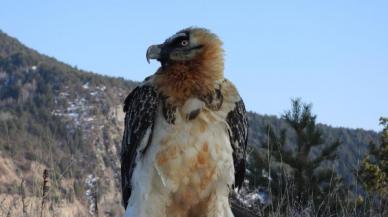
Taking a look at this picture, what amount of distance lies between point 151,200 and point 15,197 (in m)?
1.97

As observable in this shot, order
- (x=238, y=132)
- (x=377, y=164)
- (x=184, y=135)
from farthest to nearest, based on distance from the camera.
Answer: (x=377, y=164) < (x=238, y=132) < (x=184, y=135)

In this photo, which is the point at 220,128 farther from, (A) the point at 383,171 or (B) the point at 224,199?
(A) the point at 383,171

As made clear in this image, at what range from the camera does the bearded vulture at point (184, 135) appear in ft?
13.9

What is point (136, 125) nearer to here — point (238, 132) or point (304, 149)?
point (238, 132)

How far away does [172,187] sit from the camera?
4.27m

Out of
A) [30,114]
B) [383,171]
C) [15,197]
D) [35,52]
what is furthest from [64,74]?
[15,197]

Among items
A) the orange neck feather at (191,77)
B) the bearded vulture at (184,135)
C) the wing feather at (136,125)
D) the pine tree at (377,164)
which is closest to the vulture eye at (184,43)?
the bearded vulture at (184,135)

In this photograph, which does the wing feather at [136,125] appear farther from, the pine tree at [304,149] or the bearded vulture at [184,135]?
the pine tree at [304,149]

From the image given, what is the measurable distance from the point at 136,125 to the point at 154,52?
1.70 ft

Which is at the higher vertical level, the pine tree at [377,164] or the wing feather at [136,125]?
the wing feather at [136,125]

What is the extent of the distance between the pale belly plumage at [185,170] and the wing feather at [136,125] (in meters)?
0.06

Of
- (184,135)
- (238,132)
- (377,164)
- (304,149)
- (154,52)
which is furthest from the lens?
(304,149)

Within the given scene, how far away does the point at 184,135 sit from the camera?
13.9ft

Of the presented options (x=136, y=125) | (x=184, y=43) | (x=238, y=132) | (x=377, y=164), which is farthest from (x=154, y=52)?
(x=377, y=164)
